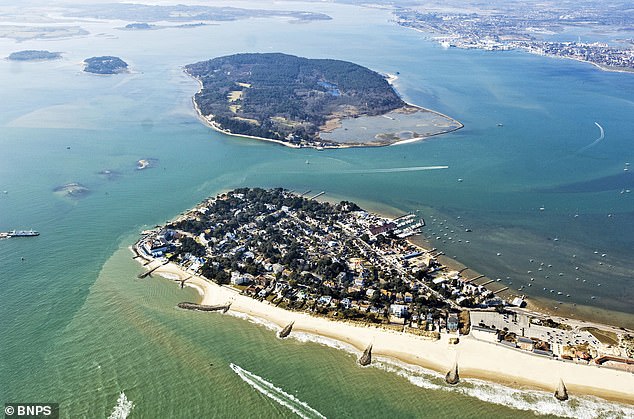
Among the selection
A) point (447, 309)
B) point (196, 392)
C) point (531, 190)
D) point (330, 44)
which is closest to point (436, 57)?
point (330, 44)

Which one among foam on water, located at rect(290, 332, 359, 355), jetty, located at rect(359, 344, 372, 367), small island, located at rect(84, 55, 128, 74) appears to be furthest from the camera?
small island, located at rect(84, 55, 128, 74)

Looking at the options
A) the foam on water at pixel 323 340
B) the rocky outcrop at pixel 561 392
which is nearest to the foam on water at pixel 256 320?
the foam on water at pixel 323 340

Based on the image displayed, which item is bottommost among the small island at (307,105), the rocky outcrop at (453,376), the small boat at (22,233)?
the small boat at (22,233)

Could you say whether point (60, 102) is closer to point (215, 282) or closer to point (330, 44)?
point (215, 282)

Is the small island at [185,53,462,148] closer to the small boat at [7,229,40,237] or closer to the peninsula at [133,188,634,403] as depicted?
the peninsula at [133,188,634,403]

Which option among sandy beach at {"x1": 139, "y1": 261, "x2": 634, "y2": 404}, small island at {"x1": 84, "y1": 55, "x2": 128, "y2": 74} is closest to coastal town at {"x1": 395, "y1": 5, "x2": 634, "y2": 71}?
small island at {"x1": 84, "y1": 55, "x2": 128, "y2": 74}

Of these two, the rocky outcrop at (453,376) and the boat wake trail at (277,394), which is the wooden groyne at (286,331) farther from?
the rocky outcrop at (453,376)

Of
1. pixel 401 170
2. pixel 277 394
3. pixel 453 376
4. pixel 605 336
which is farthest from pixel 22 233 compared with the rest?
pixel 605 336
